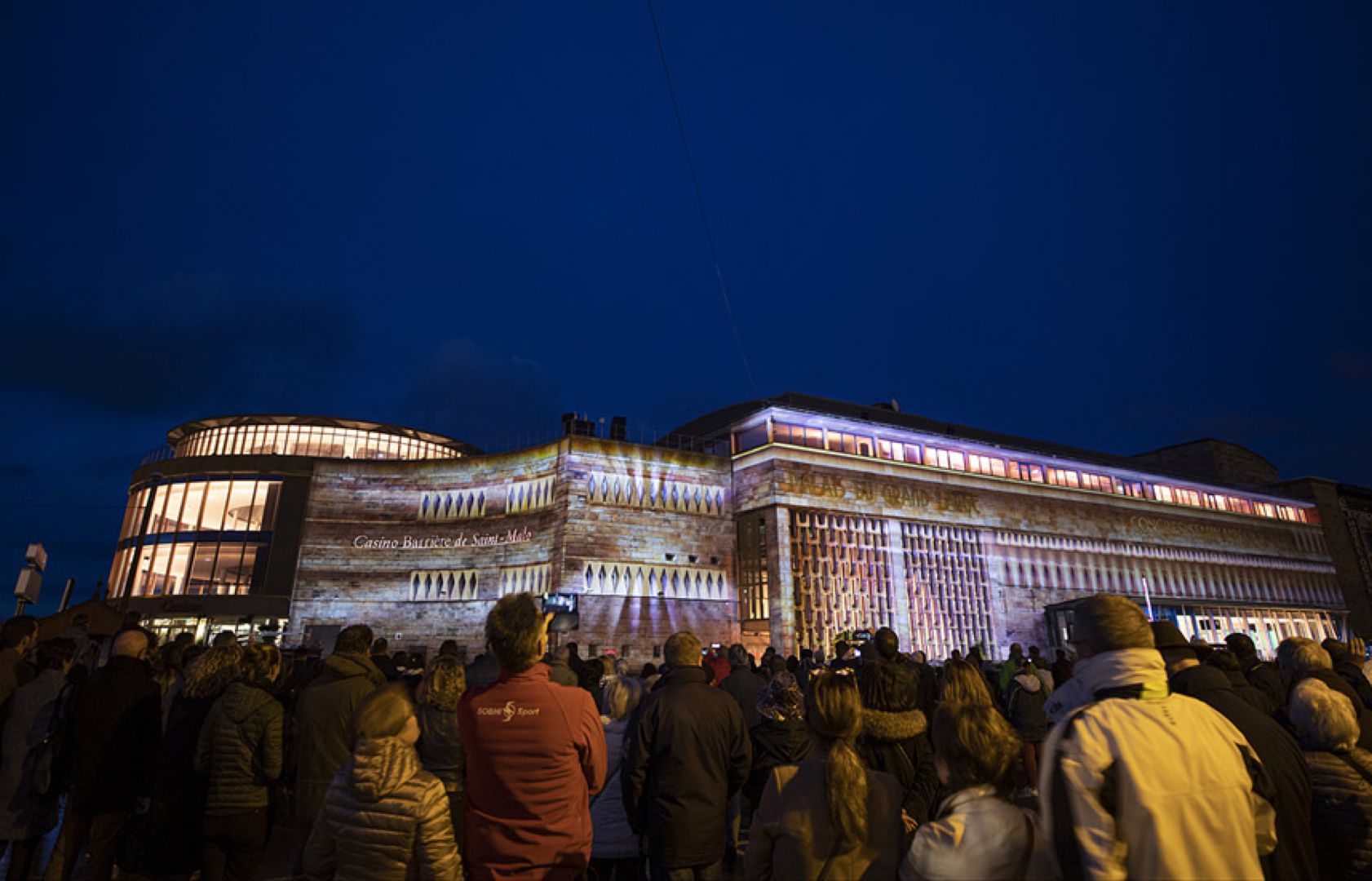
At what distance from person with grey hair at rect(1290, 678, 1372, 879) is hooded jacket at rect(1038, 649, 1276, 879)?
229 cm

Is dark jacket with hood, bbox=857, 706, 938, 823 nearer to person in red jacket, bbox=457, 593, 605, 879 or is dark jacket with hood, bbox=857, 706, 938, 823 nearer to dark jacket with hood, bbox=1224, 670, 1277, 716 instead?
person in red jacket, bbox=457, 593, 605, 879

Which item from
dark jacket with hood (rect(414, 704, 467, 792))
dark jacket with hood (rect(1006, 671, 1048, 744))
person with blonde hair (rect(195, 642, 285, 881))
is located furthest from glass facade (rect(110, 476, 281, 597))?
dark jacket with hood (rect(1006, 671, 1048, 744))

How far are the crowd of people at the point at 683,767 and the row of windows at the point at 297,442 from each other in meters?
32.3

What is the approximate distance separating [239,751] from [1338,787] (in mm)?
6847

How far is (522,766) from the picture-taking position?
139 inches

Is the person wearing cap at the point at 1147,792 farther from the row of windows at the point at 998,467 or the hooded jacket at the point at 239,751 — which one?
the row of windows at the point at 998,467

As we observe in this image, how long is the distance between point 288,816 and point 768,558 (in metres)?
19.9

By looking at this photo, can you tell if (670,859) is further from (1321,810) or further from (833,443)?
(833,443)

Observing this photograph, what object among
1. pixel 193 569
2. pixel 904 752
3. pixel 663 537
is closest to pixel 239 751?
pixel 904 752

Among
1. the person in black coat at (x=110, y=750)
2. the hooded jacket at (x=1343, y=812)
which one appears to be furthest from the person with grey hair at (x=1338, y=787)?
the person in black coat at (x=110, y=750)

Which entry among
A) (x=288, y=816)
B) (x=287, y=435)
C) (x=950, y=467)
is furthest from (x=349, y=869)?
(x=287, y=435)

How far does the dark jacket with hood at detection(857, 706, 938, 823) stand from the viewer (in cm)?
456

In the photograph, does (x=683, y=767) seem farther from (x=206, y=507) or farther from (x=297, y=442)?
(x=297, y=442)

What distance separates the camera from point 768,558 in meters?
27.2
